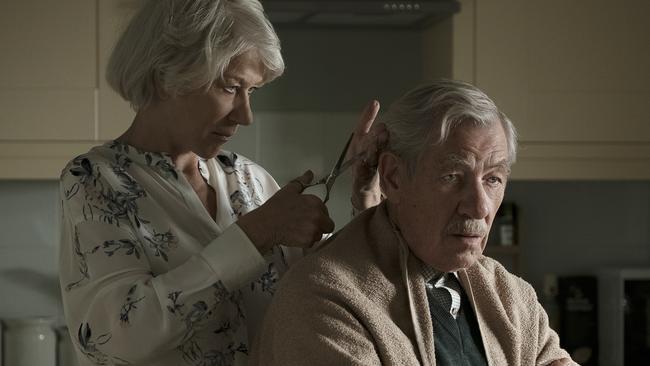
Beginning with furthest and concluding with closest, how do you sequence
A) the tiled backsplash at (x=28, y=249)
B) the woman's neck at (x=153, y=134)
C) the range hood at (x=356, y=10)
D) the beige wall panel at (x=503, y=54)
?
the tiled backsplash at (x=28, y=249) < the beige wall panel at (x=503, y=54) < the range hood at (x=356, y=10) < the woman's neck at (x=153, y=134)

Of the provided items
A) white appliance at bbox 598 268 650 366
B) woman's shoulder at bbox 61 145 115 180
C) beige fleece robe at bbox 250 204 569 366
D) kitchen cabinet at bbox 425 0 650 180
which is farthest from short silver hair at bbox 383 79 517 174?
white appliance at bbox 598 268 650 366

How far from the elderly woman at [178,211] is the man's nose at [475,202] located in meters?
0.16

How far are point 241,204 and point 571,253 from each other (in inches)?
73.7

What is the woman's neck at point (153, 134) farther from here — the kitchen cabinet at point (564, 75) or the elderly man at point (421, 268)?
the kitchen cabinet at point (564, 75)

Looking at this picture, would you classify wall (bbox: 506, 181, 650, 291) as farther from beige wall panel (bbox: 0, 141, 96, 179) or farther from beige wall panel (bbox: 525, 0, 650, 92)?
beige wall panel (bbox: 0, 141, 96, 179)

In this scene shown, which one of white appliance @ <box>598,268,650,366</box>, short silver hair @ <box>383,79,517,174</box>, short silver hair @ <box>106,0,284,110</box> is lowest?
white appliance @ <box>598,268,650,366</box>

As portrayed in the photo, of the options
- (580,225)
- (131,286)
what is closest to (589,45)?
(580,225)

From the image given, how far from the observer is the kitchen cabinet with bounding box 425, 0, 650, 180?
278cm

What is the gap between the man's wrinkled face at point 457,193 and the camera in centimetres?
135

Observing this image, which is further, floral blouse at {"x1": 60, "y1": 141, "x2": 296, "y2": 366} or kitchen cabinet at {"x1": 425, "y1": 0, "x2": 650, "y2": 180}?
kitchen cabinet at {"x1": 425, "y1": 0, "x2": 650, "y2": 180}

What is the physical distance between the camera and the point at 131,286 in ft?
4.26

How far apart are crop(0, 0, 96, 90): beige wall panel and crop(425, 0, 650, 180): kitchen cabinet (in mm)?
945

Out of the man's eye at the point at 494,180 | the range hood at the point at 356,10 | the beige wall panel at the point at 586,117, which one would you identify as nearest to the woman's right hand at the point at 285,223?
the man's eye at the point at 494,180

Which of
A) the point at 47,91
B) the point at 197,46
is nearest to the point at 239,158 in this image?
the point at 197,46
